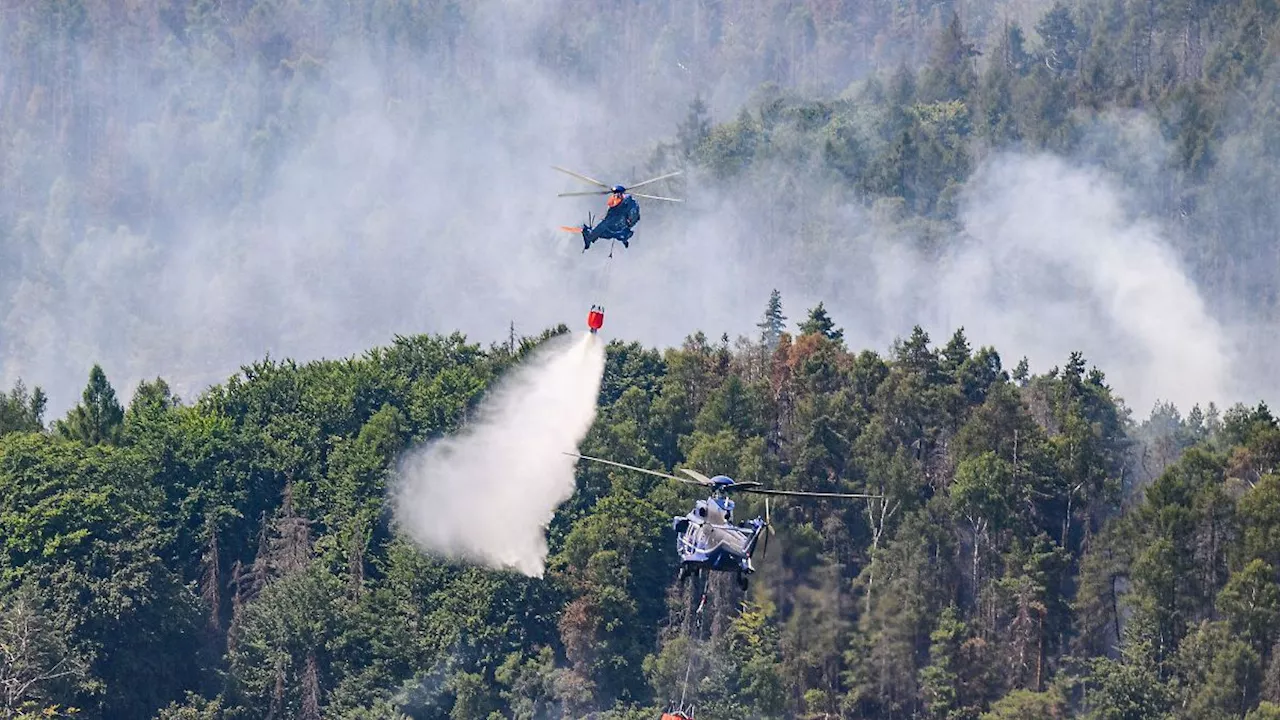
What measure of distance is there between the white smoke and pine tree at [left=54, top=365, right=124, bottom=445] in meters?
19.6

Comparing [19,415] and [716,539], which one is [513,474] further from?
[716,539]

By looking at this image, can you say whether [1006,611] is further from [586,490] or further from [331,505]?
[331,505]

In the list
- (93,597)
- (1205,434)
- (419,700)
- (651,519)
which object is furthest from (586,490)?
(1205,434)

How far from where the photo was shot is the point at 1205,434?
164 meters

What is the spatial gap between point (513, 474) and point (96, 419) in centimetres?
3222

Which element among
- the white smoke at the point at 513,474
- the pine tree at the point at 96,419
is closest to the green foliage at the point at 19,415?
the pine tree at the point at 96,419

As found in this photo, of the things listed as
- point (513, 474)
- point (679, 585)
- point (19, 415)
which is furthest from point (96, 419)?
point (679, 585)

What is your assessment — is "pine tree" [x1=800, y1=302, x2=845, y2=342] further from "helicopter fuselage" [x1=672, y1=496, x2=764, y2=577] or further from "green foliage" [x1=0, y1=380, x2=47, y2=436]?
"helicopter fuselage" [x1=672, y1=496, x2=764, y2=577]

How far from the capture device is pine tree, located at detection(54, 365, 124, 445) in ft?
462

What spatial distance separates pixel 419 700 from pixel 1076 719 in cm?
2697

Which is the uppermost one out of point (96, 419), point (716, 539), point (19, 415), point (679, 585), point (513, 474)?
point (19, 415)

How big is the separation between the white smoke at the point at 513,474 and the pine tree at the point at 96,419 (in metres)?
19.6

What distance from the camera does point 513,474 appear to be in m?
118

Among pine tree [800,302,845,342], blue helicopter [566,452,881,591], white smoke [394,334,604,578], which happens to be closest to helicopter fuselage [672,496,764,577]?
blue helicopter [566,452,881,591]
